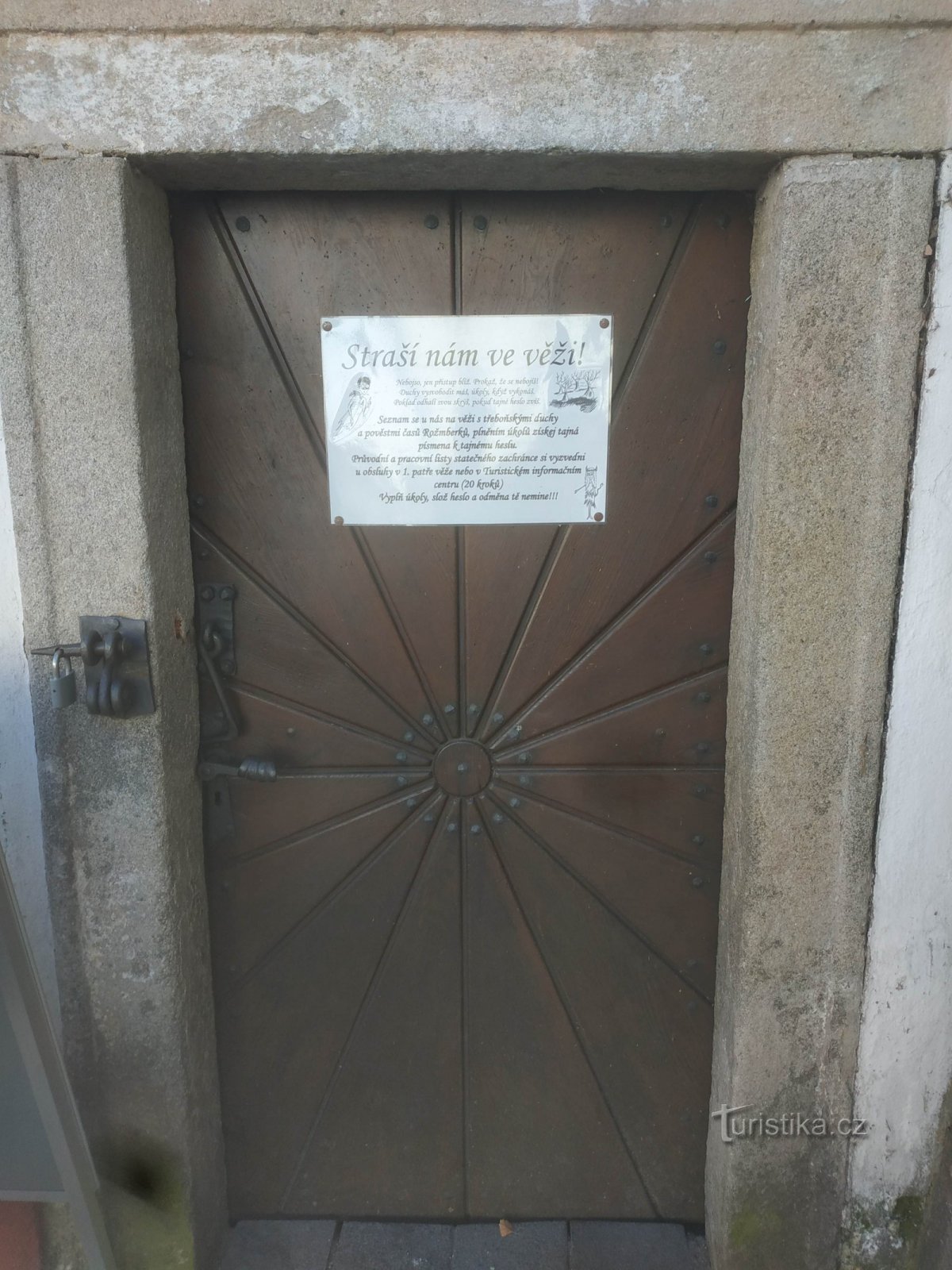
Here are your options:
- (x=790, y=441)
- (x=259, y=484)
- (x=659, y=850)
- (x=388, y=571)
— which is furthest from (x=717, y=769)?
(x=259, y=484)

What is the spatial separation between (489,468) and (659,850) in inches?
39.5

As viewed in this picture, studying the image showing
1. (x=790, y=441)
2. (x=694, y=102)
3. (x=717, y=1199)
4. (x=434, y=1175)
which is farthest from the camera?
(x=434, y=1175)

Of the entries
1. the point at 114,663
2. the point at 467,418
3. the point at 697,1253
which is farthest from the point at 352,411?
the point at 697,1253

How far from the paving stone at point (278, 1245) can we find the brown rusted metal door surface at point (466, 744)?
0.05m

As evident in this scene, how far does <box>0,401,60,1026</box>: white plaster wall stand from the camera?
1642mm

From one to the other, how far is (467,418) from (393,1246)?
2104 millimetres

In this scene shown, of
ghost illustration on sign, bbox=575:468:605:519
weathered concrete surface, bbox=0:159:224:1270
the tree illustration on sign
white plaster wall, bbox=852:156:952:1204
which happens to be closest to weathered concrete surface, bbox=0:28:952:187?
weathered concrete surface, bbox=0:159:224:1270

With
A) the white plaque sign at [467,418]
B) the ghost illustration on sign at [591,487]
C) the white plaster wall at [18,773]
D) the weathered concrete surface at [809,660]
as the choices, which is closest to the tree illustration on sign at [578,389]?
the white plaque sign at [467,418]

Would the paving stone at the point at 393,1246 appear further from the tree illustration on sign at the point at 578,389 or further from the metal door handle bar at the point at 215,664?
the tree illustration on sign at the point at 578,389

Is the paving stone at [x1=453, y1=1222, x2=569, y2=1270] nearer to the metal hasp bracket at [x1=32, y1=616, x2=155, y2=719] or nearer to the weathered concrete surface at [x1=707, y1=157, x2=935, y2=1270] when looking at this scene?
the weathered concrete surface at [x1=707, y1=157, x2=935, y2=1270]

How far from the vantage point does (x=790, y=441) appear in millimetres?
1568

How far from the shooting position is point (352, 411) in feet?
5.74

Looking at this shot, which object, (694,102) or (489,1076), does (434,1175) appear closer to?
(489,1076)

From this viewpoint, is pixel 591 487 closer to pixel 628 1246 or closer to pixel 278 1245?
pixel 628 1246
